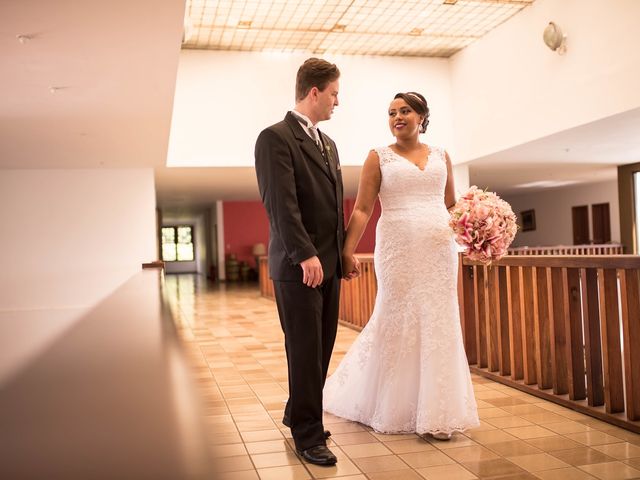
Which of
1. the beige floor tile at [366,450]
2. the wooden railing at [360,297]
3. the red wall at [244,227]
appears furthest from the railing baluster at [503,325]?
the red wall at [244,227]

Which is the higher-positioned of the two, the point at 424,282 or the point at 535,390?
the point at 424,282

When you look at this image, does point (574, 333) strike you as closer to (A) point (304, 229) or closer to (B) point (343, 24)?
(A) point (304, 229)

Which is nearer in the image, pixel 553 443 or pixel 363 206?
pixel 553 443

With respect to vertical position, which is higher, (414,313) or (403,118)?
(403,118)

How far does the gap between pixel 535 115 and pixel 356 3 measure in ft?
11.8

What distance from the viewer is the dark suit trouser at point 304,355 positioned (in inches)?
108

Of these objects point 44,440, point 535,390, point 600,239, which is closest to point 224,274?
point 600,239

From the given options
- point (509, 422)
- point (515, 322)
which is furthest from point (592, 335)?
point (515, 322)

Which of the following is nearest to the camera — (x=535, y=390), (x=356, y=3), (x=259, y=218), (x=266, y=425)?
(x=266, y=425)

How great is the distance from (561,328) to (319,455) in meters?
1.75

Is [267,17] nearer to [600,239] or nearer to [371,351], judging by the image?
[371,351]

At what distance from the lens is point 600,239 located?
2023cm

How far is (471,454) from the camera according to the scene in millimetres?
2848

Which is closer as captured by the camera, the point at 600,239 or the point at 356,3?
the point at 356,3
